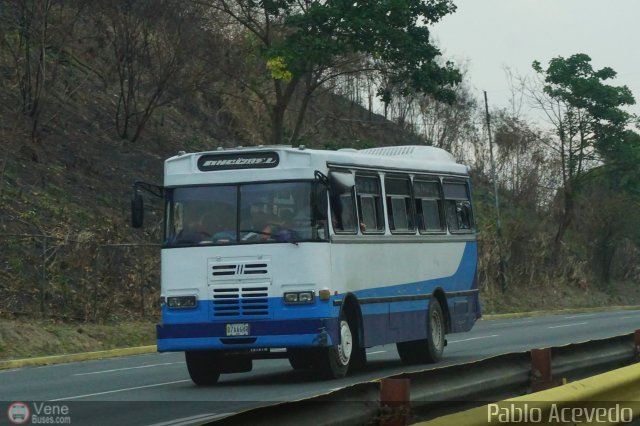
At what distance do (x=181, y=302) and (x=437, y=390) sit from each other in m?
9.00

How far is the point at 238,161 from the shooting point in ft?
60.1

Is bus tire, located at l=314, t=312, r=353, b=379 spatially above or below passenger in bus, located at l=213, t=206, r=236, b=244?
below

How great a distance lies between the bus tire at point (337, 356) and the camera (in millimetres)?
17875

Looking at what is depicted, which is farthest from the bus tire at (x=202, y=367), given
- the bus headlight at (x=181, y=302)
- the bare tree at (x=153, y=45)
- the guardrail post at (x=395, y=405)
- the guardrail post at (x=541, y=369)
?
the bare tree at (x=153, y=45)

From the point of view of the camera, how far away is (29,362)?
80.3 ft

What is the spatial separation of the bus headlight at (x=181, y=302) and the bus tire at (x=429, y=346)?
4.24m

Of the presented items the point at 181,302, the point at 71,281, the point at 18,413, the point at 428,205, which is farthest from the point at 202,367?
the point at 71,281

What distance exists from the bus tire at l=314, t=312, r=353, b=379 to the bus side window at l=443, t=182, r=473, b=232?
496cm

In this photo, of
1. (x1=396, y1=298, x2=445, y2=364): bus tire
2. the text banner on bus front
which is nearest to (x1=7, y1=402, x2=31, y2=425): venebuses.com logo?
the text banner on bus front

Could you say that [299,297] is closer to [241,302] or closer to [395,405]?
[241,302]

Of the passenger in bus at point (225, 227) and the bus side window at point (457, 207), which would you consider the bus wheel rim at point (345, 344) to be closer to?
the passenger in bus at point (225, 227)

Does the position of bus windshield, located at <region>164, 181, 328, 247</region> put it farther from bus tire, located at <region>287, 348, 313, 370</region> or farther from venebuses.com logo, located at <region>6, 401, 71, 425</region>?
venebuses.com logo, located at <region>6, 401, 71, 425</region>

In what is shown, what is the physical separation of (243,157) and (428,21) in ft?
67.0

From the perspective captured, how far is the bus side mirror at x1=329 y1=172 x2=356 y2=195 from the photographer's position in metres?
18.2
